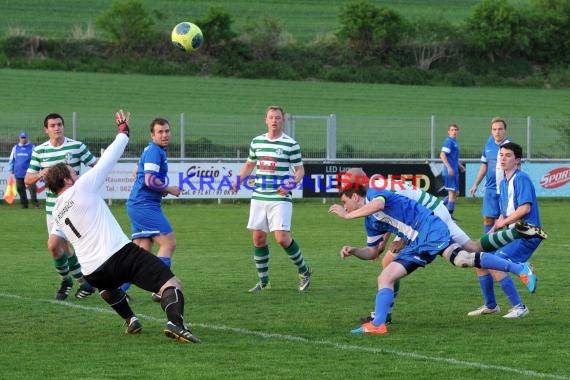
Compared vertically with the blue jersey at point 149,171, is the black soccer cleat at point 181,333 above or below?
below

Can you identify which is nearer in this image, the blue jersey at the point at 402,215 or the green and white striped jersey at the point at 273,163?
the blue jersey at the point at 402,215

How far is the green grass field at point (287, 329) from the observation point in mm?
8523

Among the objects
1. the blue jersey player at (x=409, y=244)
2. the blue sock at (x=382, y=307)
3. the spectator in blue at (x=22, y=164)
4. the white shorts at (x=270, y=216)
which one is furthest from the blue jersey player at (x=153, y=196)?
the spectator in blue at (x=22, y=164)

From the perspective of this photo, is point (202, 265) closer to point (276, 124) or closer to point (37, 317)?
point (276, 124)

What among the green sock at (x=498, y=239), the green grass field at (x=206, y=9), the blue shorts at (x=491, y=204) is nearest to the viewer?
the green sock at (x=498, y=239)

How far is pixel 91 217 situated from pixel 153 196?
2970 mm

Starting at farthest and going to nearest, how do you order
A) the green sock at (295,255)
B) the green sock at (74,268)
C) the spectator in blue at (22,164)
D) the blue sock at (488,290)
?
the spectator in blue at (22,164) < the green sock at (295,255) < the green sock at (74,268) < the blue sock at (488,290)

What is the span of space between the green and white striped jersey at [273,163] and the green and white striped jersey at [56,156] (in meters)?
2.00

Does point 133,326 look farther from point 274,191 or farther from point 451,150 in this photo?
point 451,150

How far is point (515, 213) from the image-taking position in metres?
10.9

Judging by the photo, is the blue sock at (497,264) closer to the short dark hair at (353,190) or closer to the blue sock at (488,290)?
the blue sock at (488,290)

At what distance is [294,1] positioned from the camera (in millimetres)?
77250

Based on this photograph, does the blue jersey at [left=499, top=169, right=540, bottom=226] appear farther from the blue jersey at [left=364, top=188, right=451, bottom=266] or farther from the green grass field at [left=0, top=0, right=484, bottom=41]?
the green grass field at [left=0, top=0, right=484, bottom=41]

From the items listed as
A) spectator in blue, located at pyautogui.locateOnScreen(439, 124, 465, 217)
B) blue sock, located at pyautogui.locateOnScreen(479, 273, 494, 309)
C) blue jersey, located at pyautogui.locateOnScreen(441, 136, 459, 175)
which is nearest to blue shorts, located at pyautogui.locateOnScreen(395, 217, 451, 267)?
blue sock, located at pyautogui.locateOnScreen(479, 273, 494, 309)
